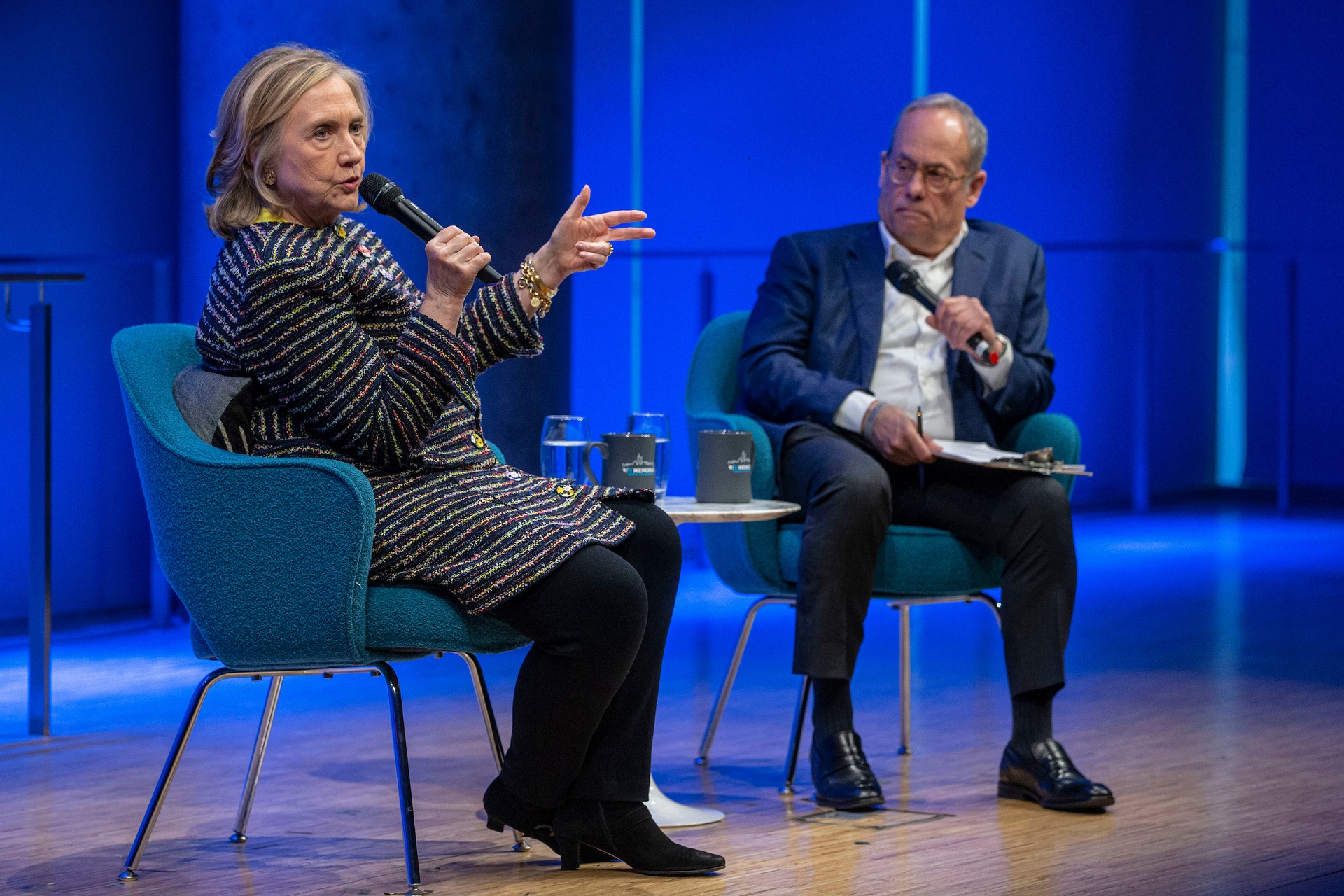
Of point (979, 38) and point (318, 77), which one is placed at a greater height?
point (979, 38)

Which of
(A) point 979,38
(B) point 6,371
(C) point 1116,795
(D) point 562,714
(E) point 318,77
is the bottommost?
(C) point 1116,795

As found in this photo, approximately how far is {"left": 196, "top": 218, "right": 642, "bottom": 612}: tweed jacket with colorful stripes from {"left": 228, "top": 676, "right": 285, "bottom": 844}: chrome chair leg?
483mm

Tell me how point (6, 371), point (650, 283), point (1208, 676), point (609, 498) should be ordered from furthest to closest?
point (650, 283) < point (6, 371) < point (1208, 676) < point (609, 498)

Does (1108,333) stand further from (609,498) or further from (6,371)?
(609,498)

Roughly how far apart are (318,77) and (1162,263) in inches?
236

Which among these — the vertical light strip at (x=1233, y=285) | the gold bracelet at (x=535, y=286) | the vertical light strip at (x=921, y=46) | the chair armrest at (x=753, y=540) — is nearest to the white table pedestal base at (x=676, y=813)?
the chair armrest at (x=753, y=540)

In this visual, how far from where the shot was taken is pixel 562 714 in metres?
2.37

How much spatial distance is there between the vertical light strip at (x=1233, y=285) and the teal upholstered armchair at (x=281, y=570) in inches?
251

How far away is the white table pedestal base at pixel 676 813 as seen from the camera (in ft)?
9.27

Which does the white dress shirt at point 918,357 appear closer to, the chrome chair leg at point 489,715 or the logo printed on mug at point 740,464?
the logo printed on mug at point 740,464

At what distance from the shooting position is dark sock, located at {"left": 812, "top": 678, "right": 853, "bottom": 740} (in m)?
3.00

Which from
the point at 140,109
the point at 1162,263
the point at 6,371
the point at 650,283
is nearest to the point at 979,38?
the point at 1162,263

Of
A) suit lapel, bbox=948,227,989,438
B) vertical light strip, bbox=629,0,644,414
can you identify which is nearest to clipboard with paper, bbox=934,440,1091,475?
suit lapel, bbox=948,227,989,438

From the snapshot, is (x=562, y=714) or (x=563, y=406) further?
(x=563, y=406)
